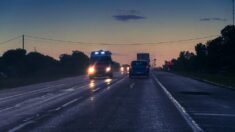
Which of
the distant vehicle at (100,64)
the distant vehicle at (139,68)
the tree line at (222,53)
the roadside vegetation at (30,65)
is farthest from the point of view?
the roadside vegetation at (30,65)

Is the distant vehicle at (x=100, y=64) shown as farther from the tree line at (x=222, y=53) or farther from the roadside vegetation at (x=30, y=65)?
the tree line at (x=222, y=53)

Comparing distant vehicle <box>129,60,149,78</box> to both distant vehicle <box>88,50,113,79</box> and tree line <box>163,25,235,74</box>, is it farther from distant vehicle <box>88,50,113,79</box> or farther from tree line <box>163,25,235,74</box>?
tree line <box>163,25,235,74</box>

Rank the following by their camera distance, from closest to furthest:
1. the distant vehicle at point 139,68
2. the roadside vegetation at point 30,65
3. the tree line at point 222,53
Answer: the distant vehicle at point 139,68 < the tree line at point 222,53 < the roadside vegetation at point 30,65

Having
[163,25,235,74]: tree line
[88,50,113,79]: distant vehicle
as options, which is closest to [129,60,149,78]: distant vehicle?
[88,50,113,79]: distant vehicle

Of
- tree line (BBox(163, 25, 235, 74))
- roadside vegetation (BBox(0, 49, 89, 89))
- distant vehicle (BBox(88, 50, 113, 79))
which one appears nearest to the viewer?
distant vehicle (BBox(88, 50, 113, 79))

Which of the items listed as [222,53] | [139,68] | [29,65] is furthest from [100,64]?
[29,65]

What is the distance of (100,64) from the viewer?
211 ft

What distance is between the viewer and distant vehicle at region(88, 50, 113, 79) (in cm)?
6425

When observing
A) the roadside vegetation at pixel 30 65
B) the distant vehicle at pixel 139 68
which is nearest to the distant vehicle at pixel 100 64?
the distant vehicle at pixel 139 68

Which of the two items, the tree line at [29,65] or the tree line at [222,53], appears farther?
the tree line at [29,65]

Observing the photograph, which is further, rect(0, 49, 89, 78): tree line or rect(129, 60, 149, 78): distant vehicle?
rect(0, 49, 89, 78): tree line

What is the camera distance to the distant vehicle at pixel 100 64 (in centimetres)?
6425

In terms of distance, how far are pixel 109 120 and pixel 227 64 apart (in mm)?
73723

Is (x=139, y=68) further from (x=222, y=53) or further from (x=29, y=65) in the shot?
(x=29, y=65)
